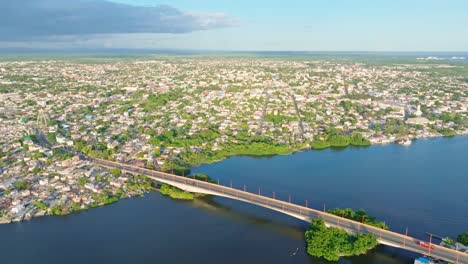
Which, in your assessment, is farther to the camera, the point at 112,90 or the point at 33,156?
the point at 112,90

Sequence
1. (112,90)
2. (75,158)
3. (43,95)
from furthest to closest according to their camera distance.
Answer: (112,90), (43,95), (75,158)

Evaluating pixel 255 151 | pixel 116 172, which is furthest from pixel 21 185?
pixel 255 151

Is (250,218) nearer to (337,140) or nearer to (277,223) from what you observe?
(277,223)

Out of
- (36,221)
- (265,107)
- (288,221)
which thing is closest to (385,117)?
(265,107)

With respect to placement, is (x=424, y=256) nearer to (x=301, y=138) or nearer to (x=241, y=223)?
(x=241, y=223)

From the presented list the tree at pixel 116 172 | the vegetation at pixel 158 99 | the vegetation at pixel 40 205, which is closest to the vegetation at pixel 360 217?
the tree at pixel 116 172

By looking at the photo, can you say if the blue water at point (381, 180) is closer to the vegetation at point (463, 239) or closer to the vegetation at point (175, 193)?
the vegetation at point (463, 239)

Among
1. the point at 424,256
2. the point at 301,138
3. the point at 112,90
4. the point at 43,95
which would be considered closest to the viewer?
the point at 424,256

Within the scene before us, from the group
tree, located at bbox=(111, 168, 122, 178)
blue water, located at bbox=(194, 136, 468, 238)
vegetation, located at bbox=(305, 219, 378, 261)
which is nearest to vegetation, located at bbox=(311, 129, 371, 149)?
blue water, located at bbox=(194, 136, 468, 238)
